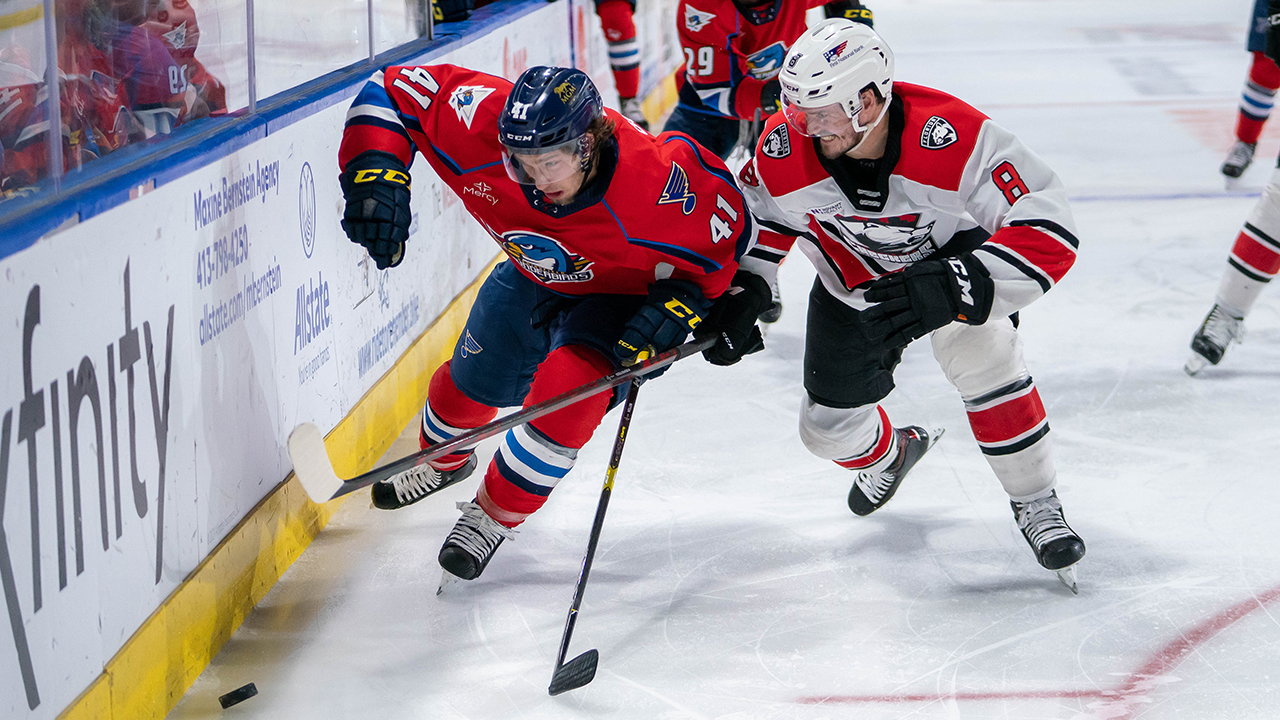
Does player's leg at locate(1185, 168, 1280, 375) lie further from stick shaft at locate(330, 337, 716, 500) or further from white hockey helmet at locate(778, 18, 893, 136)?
stick shaft at locate(330, 337, 716, 500)

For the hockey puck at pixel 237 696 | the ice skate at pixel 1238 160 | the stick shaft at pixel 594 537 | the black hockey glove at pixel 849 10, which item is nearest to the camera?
the hockey puck at pixel 237 696

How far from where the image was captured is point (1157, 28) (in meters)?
11.2

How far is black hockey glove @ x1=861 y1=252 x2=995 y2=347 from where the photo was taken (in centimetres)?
208

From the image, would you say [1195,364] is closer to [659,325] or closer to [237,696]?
[659,325]

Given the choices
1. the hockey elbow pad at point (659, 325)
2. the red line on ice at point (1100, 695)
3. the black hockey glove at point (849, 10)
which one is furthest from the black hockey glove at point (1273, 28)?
the hockey elbow pad at point (659, 325)

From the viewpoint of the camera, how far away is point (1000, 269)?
2.10 meters

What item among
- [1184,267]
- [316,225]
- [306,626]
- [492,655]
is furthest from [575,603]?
[1184,267]

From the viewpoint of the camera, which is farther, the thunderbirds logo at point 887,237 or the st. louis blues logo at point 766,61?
the st. louis blues logo at point 766,61

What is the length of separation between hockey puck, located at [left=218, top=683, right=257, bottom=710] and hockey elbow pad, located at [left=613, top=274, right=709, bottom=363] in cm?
86

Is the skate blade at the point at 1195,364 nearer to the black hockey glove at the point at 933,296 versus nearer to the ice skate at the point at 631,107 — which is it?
the black hockey glove at the point at 933,296

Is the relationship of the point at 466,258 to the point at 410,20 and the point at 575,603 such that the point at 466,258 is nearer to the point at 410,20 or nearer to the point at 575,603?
the point at 410,20

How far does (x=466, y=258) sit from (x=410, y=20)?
828 millimetres

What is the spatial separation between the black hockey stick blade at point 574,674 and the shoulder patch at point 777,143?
990mm

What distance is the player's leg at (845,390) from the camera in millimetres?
2508
